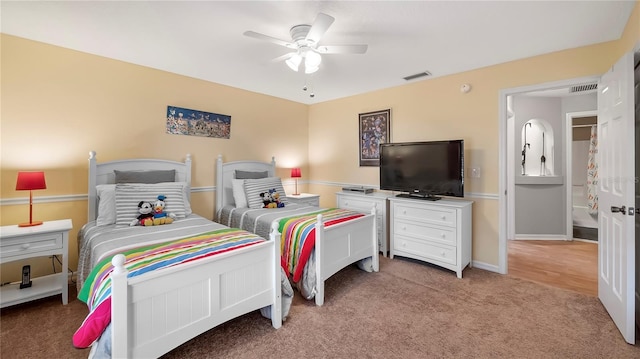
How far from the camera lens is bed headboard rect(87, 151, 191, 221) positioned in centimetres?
286

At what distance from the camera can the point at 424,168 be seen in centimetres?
341

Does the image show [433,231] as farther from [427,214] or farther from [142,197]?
[142,197]

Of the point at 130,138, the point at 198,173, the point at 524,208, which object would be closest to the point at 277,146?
the point at 198,173

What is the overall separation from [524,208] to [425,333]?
377cm

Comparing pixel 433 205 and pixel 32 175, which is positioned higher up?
pixel 32 175

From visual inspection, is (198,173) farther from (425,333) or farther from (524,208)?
(524,208)

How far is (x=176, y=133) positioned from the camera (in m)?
3.57

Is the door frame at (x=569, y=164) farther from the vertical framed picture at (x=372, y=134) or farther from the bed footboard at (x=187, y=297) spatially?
the bed footboard at (x=187, y=297)

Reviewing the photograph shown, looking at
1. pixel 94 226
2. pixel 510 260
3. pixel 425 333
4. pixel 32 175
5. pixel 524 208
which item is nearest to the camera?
pixel 425 333

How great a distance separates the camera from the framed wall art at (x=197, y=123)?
3.54 m

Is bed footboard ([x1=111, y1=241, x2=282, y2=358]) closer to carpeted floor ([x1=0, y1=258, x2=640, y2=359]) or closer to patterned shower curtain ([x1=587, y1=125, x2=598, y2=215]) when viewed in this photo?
carpeted floor ([x1=0, y1=258, x2=640, y2=359])

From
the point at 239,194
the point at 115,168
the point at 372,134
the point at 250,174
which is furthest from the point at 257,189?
the point at 372,134

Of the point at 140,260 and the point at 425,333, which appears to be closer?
the point at 140,260

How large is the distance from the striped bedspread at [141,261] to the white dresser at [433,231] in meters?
2.01
